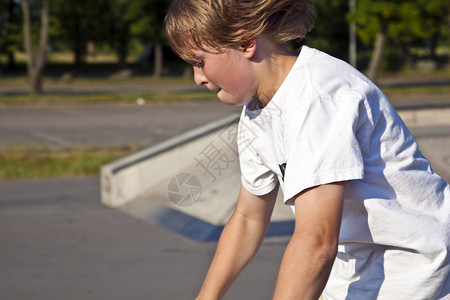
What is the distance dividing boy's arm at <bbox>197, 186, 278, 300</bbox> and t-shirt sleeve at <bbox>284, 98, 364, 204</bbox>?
0.46 metres

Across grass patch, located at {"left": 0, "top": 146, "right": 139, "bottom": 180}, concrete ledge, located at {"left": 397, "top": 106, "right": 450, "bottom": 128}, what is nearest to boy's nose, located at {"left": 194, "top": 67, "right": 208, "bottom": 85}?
grass patch, located at {"left": 0, "top": 146, "right": 139, "bottom": 180}

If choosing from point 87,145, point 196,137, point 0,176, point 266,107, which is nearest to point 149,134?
point 87,145

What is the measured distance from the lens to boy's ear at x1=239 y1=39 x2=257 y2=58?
1.31 meters

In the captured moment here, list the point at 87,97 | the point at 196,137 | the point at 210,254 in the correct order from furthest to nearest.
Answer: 1. the point at 87,97
2. the point at 196,137
3. the point at 210,254

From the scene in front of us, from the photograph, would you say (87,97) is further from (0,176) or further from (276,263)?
(276,263)

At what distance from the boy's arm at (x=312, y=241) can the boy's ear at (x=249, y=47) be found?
1.10 ft

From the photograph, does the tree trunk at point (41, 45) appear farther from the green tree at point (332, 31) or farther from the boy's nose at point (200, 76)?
the green tree at point (332, 31)

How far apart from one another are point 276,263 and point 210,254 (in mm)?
547

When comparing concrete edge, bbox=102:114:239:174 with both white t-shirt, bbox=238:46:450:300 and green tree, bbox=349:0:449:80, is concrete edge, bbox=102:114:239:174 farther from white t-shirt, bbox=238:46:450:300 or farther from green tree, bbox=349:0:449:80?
green tree, bbox=349:0:449:80

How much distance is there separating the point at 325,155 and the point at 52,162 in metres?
7.99

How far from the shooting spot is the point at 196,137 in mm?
6285

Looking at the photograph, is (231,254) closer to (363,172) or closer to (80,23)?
Result: (363,172)

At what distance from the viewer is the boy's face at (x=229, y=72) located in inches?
52.4
